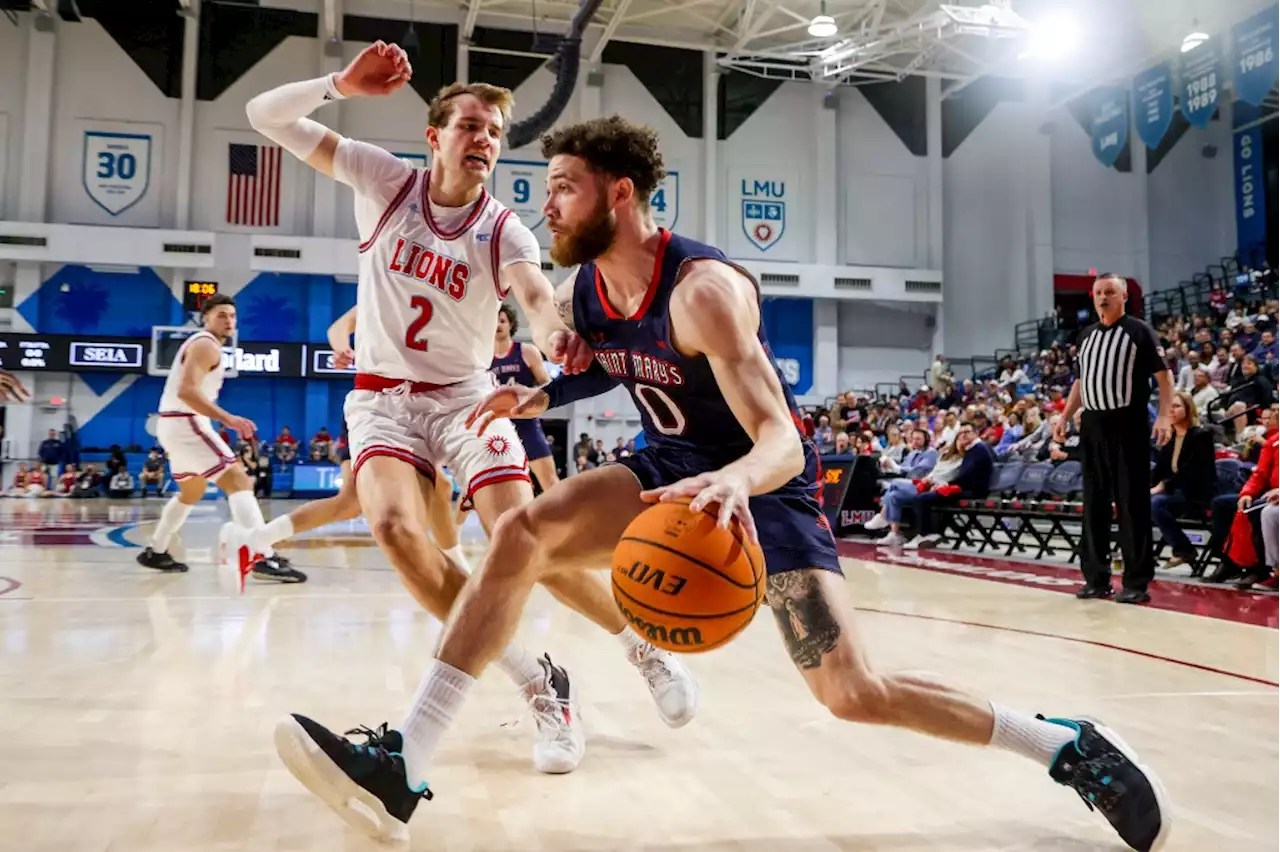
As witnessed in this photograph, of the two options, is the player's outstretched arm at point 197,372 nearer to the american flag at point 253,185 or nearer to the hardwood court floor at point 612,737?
the hardwood court floor at point 612,737

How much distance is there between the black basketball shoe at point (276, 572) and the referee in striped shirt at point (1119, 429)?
17.3 feet

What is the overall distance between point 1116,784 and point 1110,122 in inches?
749

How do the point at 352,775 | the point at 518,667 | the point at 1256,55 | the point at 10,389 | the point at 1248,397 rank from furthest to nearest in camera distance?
the point at 1256,55, the point at 1248,397, the point at 10,389, the point at 518,667, the point at 352,775

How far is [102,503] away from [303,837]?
18.3 meters

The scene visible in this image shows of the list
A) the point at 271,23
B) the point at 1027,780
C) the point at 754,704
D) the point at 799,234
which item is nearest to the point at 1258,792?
the point at 1027,780

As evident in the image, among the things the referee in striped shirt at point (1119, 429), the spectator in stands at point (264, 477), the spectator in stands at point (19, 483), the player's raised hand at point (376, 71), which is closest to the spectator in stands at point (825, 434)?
the referee in striped shirt at point (1119, 429)

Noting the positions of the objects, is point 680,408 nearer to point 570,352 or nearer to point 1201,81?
point 570,352

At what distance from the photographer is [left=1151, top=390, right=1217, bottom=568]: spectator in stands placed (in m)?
7.65

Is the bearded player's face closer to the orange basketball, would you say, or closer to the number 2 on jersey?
the orange basketball

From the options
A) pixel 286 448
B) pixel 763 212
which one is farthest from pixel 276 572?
pixel 763 212

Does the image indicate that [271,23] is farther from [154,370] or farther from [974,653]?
[974,653]

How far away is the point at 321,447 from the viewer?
2038 centimetres

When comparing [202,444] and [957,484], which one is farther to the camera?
[957,484]

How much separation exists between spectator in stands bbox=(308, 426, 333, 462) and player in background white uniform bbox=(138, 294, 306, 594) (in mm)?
13279
